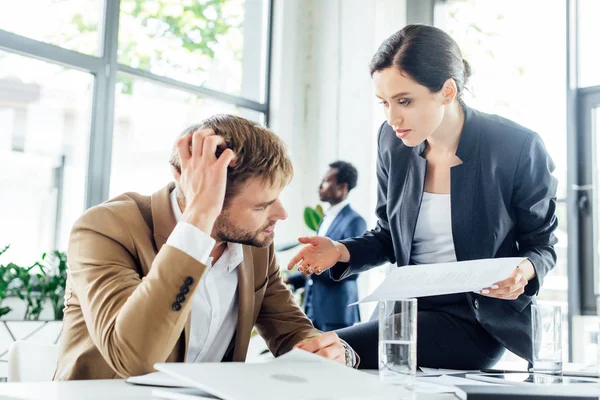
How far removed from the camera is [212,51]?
213 inches

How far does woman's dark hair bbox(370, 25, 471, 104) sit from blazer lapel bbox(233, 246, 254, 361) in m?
0.68

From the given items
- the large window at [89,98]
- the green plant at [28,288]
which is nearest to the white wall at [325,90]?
the large window at [89,98]

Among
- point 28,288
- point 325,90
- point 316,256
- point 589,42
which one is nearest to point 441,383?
point 316,256

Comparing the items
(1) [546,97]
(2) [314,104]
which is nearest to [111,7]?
(2) [314,104]

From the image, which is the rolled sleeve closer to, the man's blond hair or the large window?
the man's blond hair

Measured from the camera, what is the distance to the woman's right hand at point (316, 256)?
1.64 m

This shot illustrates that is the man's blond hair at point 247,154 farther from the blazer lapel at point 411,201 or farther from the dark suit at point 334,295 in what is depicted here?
the dark suit at point 334,295

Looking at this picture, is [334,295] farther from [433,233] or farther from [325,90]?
[433,233]

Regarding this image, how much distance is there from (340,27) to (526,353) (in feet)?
14.6

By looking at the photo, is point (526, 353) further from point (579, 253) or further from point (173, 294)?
point (579, 253)

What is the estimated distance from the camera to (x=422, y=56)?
5.67 feet

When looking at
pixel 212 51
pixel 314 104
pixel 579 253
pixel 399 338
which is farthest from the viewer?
pixel 314 104

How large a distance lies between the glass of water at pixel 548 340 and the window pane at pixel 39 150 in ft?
11.6

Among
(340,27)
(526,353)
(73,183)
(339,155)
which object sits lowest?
(526,353)
